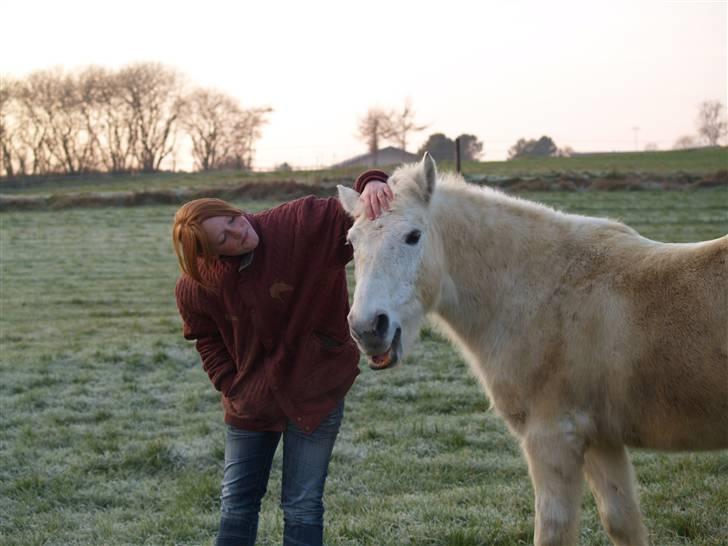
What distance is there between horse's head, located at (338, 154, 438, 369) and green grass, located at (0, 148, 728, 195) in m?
24.8

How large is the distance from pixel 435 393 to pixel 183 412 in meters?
2.50

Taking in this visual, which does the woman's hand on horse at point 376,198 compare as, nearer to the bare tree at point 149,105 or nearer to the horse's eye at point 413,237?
the horse's eye at point 413,237

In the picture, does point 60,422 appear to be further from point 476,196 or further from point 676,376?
point 676,376

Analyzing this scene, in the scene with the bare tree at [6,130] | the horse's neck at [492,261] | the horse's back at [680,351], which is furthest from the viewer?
the bare tree at [6,130]

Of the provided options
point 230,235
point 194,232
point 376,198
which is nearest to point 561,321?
point 376,198

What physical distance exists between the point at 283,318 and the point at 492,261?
45.6 inches

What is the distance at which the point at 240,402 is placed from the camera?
374cm

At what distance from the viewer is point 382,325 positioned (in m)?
3.39

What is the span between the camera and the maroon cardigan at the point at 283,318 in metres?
3.68

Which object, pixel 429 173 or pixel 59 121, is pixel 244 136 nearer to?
pixel 59 121

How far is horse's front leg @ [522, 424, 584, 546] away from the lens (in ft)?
12.4

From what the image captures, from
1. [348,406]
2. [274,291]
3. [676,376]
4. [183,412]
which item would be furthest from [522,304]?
[183,412]

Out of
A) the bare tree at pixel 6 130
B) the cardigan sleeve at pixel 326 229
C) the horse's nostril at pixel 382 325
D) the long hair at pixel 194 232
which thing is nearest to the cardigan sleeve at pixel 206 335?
A: the long hair at pixel 194 232

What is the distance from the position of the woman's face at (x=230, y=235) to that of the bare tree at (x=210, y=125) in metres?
52.0
